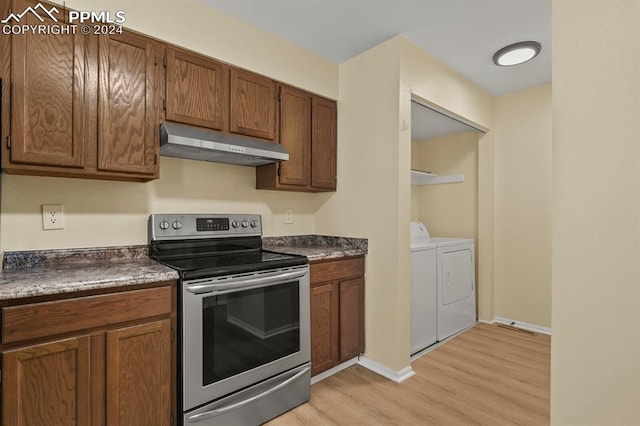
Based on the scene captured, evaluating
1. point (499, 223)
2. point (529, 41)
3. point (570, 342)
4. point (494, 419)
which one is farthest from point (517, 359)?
point (529, 41)

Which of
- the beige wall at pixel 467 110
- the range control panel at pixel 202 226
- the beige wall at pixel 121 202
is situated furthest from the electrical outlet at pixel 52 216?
the beige wall at pixel 467 110

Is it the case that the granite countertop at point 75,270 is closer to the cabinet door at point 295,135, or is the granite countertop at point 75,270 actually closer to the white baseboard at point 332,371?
the cabinet door at point 295,135

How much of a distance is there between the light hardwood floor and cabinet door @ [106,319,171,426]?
691 mm

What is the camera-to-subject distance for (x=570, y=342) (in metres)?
0.75

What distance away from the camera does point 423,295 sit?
2.78 m

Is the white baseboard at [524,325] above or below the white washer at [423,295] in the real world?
below

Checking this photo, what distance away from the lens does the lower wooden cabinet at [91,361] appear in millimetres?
1222

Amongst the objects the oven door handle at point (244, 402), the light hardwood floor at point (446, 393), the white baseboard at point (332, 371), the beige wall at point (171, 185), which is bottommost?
the light hardwood floor at point (446, 393)

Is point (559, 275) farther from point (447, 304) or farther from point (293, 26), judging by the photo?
point (447, 304)

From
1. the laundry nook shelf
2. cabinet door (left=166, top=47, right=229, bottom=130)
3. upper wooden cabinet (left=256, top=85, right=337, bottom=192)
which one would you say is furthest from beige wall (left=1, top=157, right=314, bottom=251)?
the laundry nook shelf

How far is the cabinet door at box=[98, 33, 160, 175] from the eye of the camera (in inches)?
66.9

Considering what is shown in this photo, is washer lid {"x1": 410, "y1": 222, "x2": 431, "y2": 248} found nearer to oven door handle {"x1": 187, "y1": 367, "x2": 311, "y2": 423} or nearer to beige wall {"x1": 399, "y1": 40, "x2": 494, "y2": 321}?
beige wall {"x1": 399, "y1": 40, "x2": 494, "y2": 321}

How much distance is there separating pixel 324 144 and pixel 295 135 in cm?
31

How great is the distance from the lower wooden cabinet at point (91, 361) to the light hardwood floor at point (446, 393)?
80 centimetres
